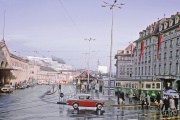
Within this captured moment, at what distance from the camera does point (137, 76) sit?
78.4 m

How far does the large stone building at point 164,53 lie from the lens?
55.7 meters

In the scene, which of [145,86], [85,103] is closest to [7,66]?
[145,86]

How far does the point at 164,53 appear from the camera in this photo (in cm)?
6238

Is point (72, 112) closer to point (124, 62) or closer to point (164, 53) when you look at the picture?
point (164, 53)

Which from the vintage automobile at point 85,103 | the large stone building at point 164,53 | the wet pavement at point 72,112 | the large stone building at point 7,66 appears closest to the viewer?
the wet pavement at point 72,112

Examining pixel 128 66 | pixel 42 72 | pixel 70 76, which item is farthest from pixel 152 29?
pixel 70 76

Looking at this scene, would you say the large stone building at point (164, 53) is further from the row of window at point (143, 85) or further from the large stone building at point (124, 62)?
the large stone building at point (124, 62)

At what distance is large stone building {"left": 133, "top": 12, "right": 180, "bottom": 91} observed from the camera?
5572 cm

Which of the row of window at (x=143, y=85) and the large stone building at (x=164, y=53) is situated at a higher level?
the large stone building at (x=164, y=53)

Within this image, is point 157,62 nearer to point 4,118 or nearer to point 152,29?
point 152,29

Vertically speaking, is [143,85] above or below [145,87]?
above

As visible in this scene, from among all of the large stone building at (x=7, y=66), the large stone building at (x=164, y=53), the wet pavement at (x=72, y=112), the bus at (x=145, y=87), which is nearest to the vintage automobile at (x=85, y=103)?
the wet pavement at (x=72, y=112)

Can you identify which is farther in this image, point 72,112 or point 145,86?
point 145,86

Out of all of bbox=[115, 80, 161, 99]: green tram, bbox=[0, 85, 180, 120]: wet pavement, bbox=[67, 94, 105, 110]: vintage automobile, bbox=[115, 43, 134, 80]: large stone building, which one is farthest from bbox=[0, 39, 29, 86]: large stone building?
bbox=[115, 43, 134, 80]: large stone building
